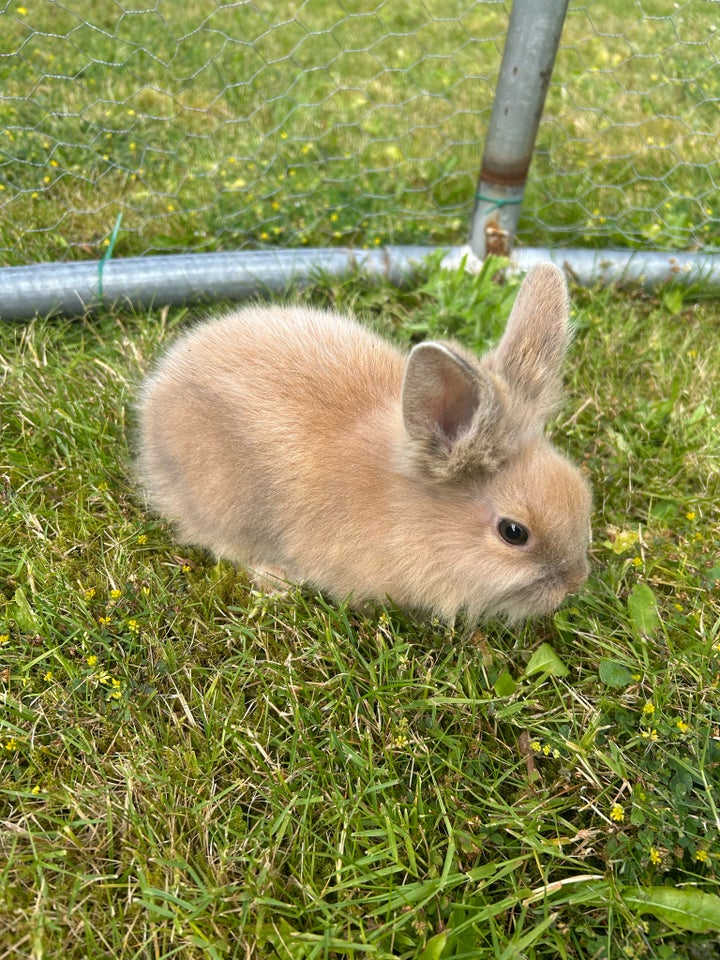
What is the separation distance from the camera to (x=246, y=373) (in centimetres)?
212

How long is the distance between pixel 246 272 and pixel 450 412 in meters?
1.43

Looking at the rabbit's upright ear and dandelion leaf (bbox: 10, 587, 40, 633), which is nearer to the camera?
the rabbit's upright ear

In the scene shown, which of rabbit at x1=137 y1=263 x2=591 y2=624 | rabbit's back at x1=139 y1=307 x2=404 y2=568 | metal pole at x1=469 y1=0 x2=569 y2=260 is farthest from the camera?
metal pole at x1=469 y1=0 x2=569 y2=260

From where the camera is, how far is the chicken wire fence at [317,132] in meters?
3.23

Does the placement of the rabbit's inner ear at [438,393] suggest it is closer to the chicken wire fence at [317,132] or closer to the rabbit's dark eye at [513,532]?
the rabbit's dark eye at [513,532]

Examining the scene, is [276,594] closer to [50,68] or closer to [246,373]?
[246,373]

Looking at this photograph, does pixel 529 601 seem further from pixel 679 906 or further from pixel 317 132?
pixel 317 132

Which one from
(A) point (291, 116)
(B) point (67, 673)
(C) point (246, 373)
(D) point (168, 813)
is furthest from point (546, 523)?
(A) point (291, 116)

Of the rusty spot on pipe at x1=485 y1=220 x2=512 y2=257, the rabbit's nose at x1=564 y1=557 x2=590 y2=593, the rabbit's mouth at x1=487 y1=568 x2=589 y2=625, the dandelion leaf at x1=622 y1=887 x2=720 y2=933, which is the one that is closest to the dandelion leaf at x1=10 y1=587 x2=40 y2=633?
the rabbit's mouth at x1=487 y1=568 x2=589 y2=625

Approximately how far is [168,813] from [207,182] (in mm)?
2713

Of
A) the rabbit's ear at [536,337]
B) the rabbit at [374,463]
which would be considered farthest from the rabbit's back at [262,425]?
the rabbit's ear at [536,337]

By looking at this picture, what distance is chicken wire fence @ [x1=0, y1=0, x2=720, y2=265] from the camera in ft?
10.6

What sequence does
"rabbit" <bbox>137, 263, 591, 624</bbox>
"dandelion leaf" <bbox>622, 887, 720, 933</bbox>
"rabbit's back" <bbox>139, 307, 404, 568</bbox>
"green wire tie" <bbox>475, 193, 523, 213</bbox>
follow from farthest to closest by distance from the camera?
"green wire tie" <bbox>475, 193, 523, 213</bbox> → "rabbit's back" <bbox>139, 307, 404, 568</bbox> → "rabbit" <bbox>137, 263, 591, 624</bbox> → "dandelion leaf" <bbox>622, 887, 720, 933</bbox>

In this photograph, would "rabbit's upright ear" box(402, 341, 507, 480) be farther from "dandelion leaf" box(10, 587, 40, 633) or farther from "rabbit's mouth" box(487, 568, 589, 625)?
"dandelion leaf" box(10, 587, 40, 633)
